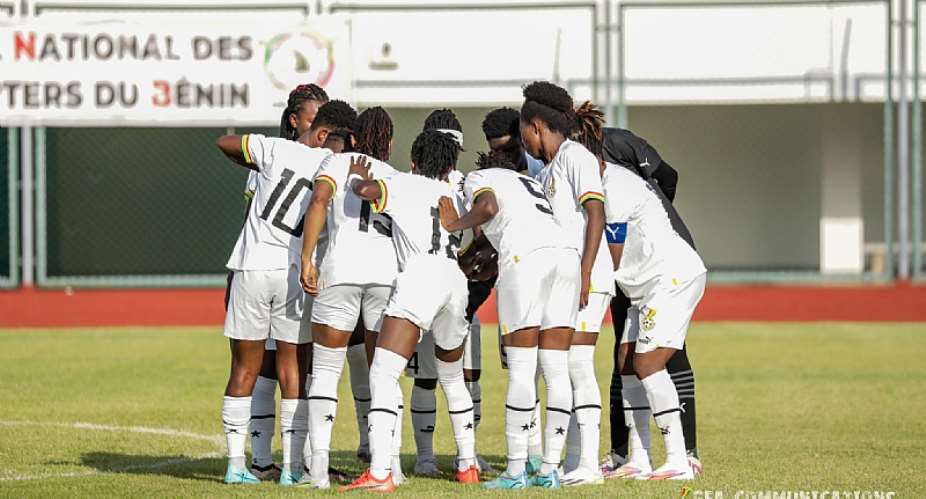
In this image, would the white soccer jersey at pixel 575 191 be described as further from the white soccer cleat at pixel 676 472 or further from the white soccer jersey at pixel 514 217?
the white soccer cleat at pixel 676 472

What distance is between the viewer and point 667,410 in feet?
27.5

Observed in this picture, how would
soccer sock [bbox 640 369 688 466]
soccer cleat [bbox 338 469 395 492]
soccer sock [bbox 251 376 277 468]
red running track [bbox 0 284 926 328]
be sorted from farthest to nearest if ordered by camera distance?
red running track [bbox 0 284 926 328], soccer sock [bbox 251 376 277 468], soccer sock [bbox 640 369 688 466], soccer cleat [bbox 338 469 395 492]

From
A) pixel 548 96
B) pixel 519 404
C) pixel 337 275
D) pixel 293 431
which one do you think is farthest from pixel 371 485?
pixel 548 96

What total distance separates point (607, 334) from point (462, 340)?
978 centimetres

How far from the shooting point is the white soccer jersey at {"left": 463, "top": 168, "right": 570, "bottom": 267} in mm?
8039

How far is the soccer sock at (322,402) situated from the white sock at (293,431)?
295 mm

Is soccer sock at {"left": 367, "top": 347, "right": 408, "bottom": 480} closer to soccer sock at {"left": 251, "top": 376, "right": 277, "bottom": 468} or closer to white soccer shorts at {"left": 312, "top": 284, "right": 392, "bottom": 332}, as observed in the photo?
white soccer shorts at {"left": 312, "top": 284, "right": 392, "bottom": 332}

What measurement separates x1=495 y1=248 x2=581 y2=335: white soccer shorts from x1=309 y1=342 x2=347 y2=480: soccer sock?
0.90 metres

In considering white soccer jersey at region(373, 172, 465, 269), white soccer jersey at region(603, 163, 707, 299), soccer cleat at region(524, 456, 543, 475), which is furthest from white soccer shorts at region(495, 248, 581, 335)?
soccer cleat at region(524, 456, 543, 475)

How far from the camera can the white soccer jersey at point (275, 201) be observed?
27.2 ft

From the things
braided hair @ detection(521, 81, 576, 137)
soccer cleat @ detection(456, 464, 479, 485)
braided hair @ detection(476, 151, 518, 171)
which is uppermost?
braided hair @ detection(521, 81, 576, 137)

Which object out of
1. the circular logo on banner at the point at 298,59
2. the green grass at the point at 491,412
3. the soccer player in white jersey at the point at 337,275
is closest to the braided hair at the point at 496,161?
the soccer player in white jersey at the point at 337,275

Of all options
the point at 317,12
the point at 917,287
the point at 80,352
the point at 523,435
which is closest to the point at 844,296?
the point at 917,287

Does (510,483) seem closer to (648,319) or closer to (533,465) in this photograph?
(533,465)
